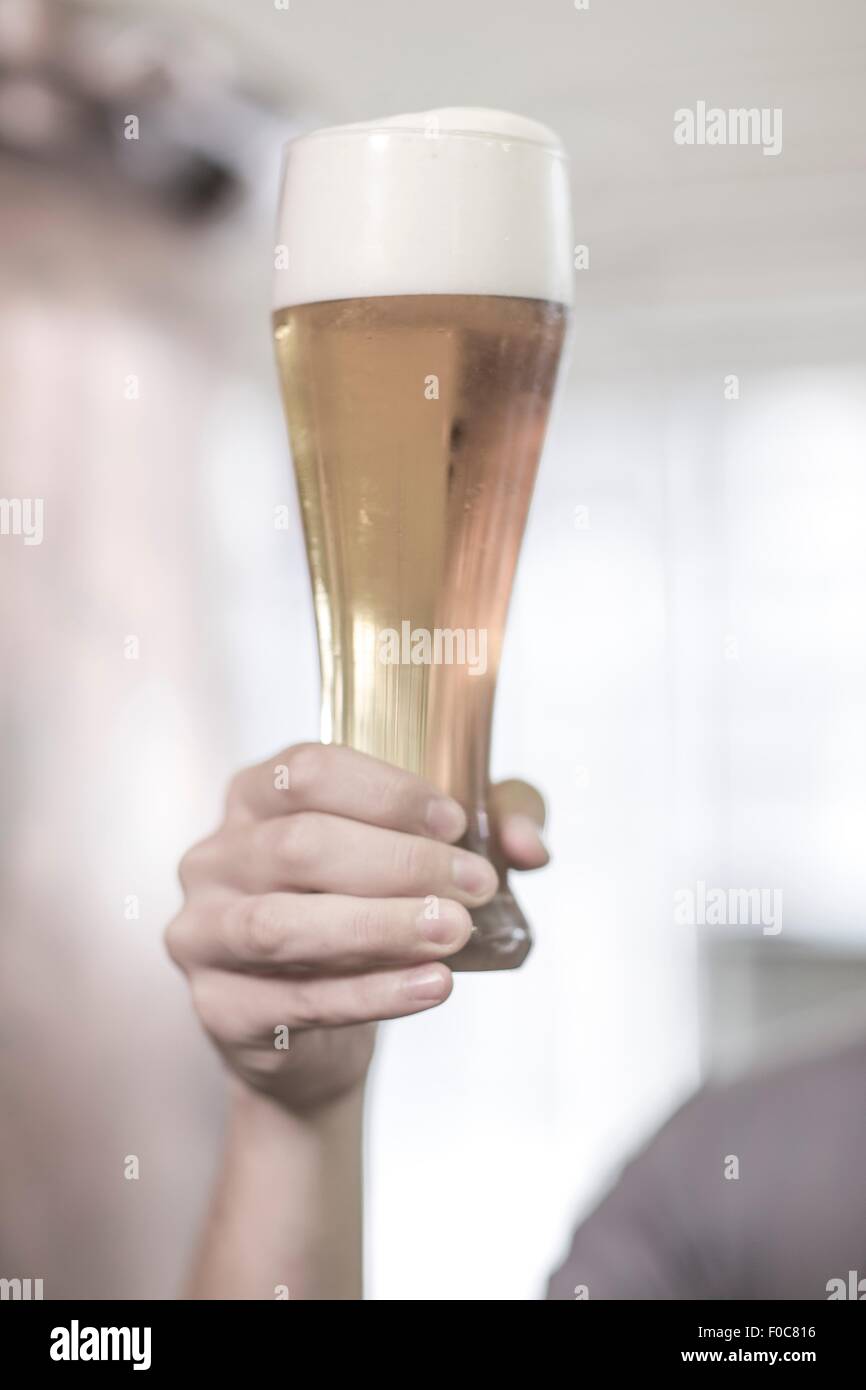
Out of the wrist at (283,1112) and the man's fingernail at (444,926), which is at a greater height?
the man's fingernail at (444,926)

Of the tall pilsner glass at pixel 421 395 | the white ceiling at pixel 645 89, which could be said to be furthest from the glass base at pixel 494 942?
the white ceiling at pixel 645 89

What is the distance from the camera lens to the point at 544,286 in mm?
407

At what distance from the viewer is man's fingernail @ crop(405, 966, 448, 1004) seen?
0.41 metres

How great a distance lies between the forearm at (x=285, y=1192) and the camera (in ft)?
1.87

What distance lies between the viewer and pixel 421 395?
396mm

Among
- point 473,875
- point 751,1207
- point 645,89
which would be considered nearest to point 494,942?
point 473,875

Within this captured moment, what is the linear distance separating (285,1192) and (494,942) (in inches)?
8.5

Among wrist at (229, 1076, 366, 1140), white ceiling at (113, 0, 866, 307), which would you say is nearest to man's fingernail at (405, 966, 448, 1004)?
wrist at (229, 1076, 366, 1140)

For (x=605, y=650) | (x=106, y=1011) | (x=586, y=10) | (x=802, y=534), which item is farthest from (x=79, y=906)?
(x=586, y=10)

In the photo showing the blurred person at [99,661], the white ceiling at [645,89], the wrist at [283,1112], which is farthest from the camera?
the blurred person at [99,661]

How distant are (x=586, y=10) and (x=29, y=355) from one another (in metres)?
0.55

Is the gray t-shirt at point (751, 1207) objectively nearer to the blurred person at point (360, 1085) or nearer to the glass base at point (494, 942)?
the blurred person at point (360, 1085)

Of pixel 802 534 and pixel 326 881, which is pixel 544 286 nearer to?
pixel 326 881

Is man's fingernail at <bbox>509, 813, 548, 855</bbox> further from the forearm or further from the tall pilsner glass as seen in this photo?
the forearm
